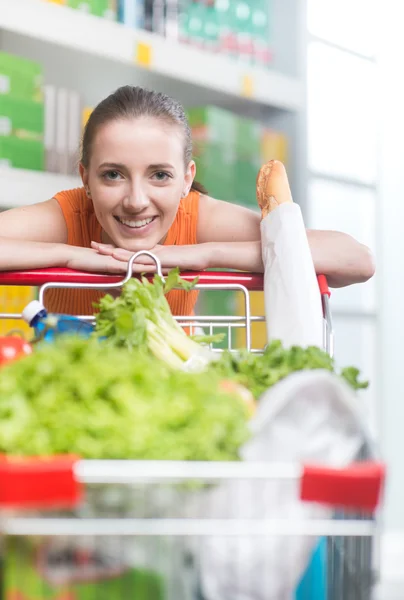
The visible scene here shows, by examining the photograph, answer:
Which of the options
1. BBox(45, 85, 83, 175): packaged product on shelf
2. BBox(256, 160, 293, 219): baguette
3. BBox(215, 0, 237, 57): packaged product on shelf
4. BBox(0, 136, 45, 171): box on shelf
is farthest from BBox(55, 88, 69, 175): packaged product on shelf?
BBox(256, 160, 293, 219): baguette

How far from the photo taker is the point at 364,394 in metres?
4.61

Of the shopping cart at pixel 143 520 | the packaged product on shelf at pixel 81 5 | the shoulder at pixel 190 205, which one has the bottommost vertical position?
the shopping cart at pixel 143 520

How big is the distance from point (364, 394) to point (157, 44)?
2201 millimetres

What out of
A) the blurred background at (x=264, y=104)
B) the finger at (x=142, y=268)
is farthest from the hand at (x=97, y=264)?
the blurred background at (x=264, y=104)

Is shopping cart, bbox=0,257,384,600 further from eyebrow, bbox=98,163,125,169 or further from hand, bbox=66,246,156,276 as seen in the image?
eyebrow, bbox=98,163,125,169

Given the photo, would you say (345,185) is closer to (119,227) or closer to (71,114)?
(71,114)

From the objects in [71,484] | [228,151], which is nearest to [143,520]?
[71,484]

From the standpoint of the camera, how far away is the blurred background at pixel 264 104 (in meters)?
2.90

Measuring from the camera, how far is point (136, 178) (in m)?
1.86

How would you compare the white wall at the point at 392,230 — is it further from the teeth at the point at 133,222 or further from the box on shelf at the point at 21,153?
the teeth at the point at 133,222

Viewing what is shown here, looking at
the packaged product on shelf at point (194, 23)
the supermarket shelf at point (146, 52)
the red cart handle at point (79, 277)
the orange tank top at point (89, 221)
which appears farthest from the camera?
the packaged product on shelf at point (194, 23)

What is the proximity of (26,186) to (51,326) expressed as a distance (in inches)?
60.4

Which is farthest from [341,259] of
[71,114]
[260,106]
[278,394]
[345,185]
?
[345,185]

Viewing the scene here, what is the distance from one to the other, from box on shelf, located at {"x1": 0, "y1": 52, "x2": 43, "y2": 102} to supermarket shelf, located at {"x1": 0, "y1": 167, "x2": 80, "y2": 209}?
24cm
